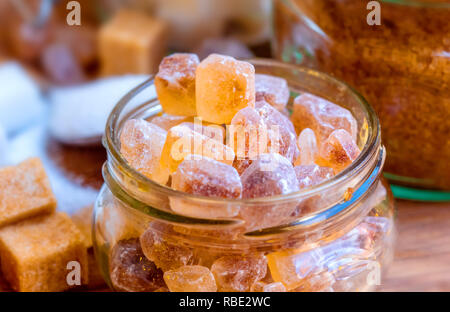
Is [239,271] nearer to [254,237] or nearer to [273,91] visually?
[254,237]

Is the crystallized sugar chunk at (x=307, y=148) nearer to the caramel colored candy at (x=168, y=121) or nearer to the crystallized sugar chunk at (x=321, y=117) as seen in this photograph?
the crystallized sugar chunk at (x=321, y=117)

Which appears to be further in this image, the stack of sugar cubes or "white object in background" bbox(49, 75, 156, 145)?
"white object in background" bbox(49, 75, 156, 145)

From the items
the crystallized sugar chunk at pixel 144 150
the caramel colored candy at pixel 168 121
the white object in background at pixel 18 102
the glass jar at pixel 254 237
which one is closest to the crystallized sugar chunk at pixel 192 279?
the glass jar at pixel 254 237

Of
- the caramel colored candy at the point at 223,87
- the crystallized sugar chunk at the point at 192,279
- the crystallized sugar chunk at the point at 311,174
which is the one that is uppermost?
the caramel colored candy at the point at 223,87

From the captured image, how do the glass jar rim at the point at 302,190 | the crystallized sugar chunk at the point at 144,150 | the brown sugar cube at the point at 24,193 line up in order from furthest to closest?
1. the brown sugar cube at the point at 24,193
2. the crystallized sugar chunk at the point at 144,150
3. the glass jar rim at the point at 302,190

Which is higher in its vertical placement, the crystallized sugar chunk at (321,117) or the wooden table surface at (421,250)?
the crystallized sugar chunk at (321,117)

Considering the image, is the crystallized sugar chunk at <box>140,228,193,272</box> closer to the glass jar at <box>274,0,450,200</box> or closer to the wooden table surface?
the wooden table surface

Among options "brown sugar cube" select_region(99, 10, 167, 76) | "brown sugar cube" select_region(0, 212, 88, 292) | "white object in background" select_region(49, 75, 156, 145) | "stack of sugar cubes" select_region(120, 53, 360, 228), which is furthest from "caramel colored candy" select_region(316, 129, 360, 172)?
"brown sugar cube" select_region(99, 10, 167, 76)
